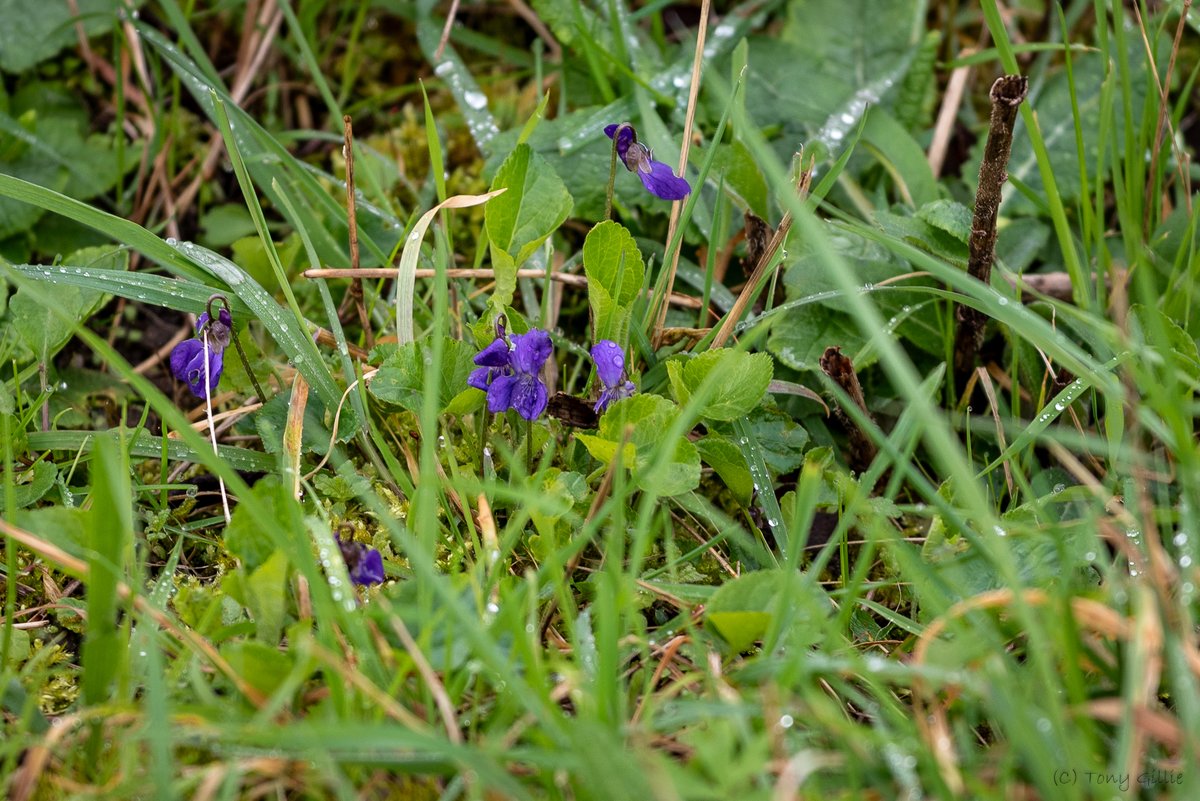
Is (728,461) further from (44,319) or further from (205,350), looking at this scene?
(44,319)

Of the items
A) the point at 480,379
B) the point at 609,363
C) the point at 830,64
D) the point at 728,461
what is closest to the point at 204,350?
the point at 480,379

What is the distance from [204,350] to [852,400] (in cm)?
122

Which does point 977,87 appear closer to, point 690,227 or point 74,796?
point 690,227

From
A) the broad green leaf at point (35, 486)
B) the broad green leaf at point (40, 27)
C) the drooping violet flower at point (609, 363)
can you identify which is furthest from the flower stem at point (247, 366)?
the broad green leaf at point (40, 27)

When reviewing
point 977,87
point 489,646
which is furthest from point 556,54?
point 489,646

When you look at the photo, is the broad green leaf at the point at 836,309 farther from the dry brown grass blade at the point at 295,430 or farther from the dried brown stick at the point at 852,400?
the dry brown grass blade at the point at 295,430

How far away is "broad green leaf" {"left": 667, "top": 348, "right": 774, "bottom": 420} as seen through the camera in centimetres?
176

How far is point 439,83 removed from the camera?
289 cm

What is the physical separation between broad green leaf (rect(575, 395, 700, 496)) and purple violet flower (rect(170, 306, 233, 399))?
695mm

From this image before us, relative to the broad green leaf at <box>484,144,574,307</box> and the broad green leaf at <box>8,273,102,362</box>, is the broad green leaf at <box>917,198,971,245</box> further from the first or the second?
the broad green leaf at <box>8,273,102,362</box>

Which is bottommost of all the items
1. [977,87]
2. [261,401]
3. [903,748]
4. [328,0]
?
[903,748]

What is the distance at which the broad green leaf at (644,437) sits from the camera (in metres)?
1.68

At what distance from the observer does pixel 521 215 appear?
1.96m

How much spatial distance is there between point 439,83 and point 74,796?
2.15 m
